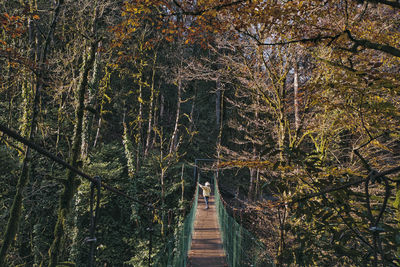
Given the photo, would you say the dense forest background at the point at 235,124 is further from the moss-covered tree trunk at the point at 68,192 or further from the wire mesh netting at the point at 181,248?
the wire mesh netting at the point at 181,248

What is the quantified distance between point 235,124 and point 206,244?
472 cm

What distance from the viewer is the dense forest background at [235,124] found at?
1482mm

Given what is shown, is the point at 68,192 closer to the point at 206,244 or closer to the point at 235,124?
the point at 206,244

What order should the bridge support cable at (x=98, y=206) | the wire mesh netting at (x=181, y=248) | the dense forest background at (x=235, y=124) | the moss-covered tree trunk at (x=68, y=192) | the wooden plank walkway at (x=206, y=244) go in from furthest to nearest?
1. the wooden plank walkway at (x=206, y=244)
2. the moss-covered tree trunk at (x=68, y=192)
3. the wire mesh netting at (x=181, y=248)
4. the dense forest background at (x=235, y=124)
5. the bridge support cable at (x=98, y=206)

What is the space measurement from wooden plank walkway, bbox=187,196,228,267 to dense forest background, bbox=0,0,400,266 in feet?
3.46

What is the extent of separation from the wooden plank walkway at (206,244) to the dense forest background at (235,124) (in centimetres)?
105

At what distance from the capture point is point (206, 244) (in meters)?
6.69

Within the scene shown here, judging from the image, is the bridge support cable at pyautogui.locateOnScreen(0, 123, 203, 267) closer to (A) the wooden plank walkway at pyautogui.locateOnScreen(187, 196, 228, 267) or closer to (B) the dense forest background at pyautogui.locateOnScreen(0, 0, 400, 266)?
(B) the dense forest background at pyautogui.locateOnScreen(0, 0, 400, 266)

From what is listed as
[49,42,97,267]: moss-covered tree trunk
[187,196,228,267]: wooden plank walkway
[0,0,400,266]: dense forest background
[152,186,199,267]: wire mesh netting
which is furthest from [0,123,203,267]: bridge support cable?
[49,42,97,267]: moss-covered tree trunk

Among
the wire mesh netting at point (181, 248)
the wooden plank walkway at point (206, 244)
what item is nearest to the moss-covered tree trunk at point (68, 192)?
the wire mesh netting at point (181, 248)

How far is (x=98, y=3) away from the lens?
7.04m

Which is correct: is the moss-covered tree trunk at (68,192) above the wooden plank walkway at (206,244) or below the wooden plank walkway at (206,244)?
above

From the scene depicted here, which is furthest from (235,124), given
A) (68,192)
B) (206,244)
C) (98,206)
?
(98,206)

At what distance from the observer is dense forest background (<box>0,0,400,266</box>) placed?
4.86 ft
